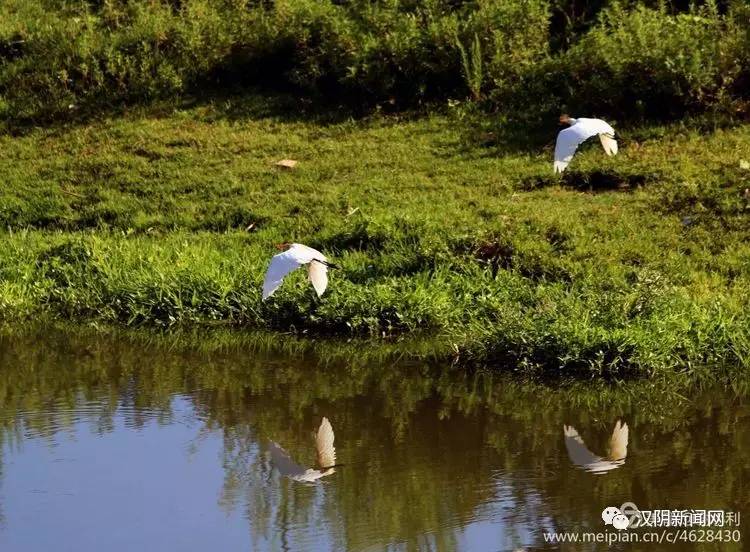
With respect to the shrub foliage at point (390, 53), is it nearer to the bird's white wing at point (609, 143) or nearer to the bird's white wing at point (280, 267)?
the bird's white wing at point (609, 143)

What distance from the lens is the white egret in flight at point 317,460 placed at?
559 centimetres

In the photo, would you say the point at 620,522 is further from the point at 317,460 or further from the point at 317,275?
the point at 317,275

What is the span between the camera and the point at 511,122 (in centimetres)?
1027

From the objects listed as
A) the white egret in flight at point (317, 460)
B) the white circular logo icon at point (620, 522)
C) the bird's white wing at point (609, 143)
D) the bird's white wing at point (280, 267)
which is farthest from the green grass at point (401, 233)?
the white circular logo icon at point (620, 522)

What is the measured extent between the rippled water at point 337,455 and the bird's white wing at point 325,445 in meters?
0.03

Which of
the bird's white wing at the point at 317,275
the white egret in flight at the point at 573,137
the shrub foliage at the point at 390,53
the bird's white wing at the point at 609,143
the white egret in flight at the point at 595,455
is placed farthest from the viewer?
the shrub foliage at the point at 390,53

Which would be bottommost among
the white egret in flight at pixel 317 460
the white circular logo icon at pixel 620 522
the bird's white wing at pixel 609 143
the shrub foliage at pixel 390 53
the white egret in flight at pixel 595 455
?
the white circular logo icon at pixel 620 522

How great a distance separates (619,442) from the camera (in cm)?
591

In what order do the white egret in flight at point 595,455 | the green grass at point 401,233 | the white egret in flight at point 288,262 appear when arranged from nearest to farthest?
the white egret in flight at point 595,455, the white egret in flight at point 288,262, the green grass at point 401,233

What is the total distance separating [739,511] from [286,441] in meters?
2.10

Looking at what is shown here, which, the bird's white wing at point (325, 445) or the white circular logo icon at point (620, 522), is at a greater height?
the bird's white wing at point (325, 445)

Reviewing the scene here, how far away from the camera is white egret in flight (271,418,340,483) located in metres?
5.59

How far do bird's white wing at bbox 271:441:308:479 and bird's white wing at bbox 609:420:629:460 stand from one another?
4.51ft

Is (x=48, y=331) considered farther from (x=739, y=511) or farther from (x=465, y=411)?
(x=739, y=511)
